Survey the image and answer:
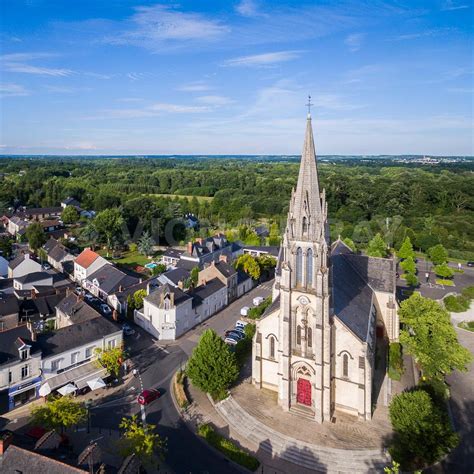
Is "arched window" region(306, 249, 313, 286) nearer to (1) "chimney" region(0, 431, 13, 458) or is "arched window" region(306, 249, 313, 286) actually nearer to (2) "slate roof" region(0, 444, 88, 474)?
(2) "slate roof" region(0, 444, 88, 474)

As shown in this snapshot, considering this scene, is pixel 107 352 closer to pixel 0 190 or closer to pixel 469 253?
pixel 469 253

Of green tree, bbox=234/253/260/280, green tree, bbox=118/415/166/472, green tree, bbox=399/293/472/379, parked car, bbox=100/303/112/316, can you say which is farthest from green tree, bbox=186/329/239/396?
green tree, bbox=234/253/260/280

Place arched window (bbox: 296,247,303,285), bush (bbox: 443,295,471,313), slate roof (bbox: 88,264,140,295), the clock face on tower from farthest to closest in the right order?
1. slate roof (bbox: 88,264,140,295)
2. bush (bbox: 443,295,471,313)
3. the clock face on tower
4. arched window (bbox: 296,247,303,285)

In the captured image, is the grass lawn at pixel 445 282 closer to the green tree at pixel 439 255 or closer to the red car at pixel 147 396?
the green tree at pixel 439 255

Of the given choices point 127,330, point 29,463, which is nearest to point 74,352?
point 127,330

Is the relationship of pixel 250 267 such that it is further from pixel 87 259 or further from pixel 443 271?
pixel 443 271
